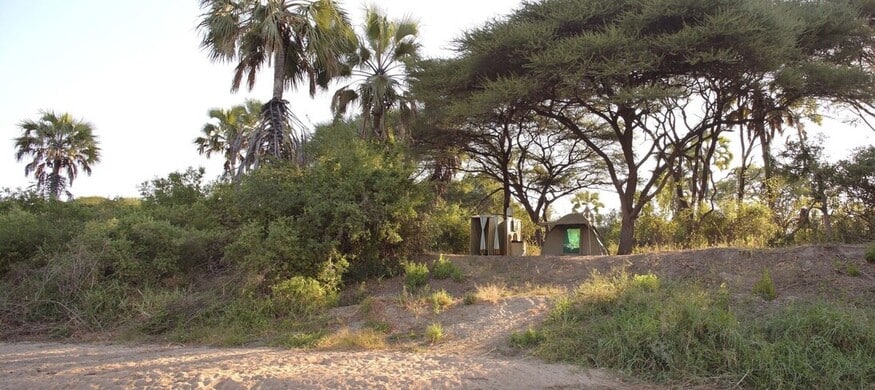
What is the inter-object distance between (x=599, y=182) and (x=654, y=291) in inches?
665

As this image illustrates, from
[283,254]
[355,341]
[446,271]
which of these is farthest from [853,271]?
[283,254]

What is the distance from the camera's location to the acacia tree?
1402 cm

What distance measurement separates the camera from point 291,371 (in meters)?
6.23

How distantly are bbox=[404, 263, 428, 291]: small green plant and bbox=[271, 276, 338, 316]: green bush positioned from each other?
5.83ft

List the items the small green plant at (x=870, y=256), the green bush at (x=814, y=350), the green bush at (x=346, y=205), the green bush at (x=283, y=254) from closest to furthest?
the green bush at (x=814, y=350), the small green plant at (x=870, y=256), the green bush at (x=283, y=254), the green bush at (x=346, y=205)

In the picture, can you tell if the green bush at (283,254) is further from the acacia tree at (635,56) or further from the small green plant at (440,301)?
the acacia tree at (635,56)

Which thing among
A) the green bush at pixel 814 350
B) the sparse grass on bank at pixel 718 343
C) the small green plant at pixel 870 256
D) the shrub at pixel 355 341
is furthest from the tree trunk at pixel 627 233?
the shrub at pixel 355 341

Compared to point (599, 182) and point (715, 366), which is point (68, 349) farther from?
point (599, 182)

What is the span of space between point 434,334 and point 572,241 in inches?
350

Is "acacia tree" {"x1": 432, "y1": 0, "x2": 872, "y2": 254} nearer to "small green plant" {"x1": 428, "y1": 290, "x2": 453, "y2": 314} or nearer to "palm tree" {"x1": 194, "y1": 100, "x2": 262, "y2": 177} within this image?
"small green plant" {"x1": 428, "y1": 290, "x2": 453, "y2": 314}

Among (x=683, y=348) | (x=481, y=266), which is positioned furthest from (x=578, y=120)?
(x=683, y=348)

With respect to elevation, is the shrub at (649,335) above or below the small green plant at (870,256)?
below

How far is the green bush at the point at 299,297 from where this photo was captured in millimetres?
10222

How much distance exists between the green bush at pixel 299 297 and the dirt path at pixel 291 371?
7.72ft
